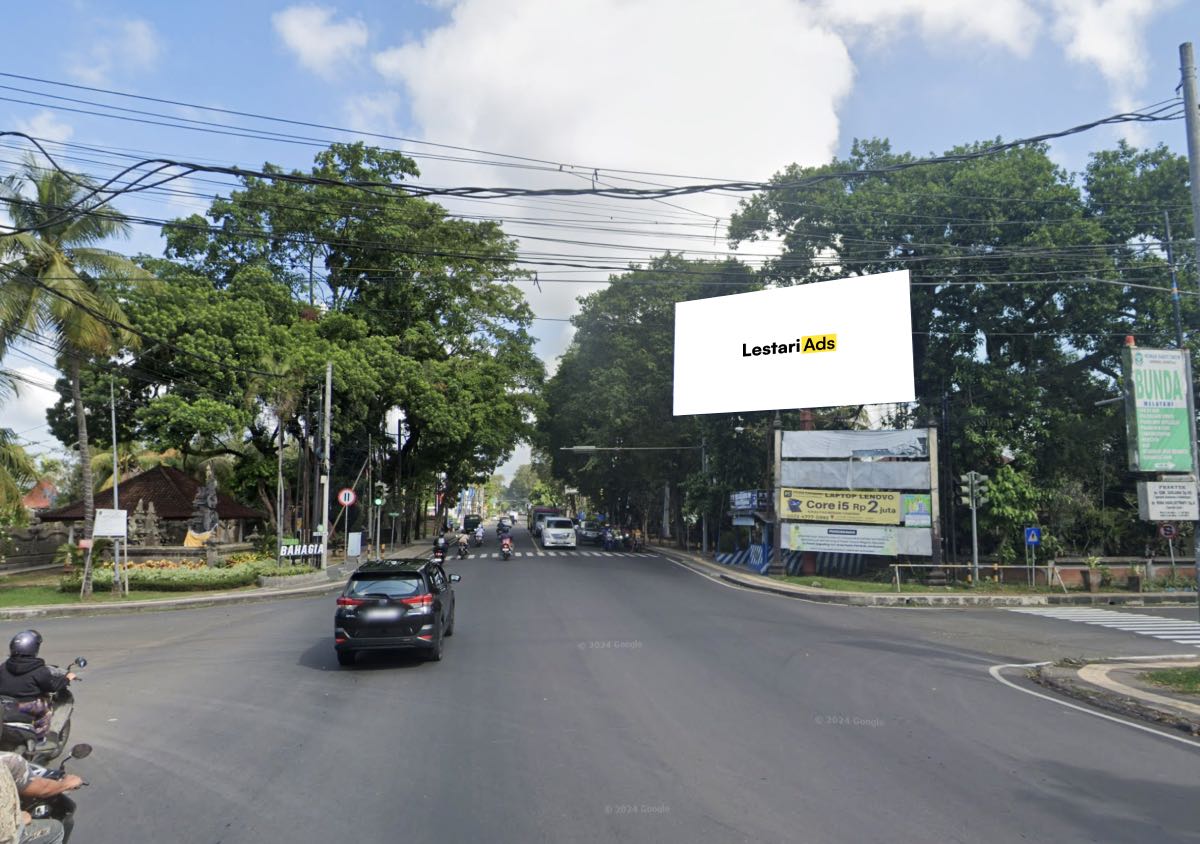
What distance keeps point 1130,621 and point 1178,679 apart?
9.90m

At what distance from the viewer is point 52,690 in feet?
20.5

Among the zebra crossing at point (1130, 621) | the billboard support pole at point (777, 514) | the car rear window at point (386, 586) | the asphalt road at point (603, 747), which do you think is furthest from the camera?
the billboard support pole at point (777, 514)

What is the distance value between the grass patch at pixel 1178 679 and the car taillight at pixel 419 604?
32.6ft

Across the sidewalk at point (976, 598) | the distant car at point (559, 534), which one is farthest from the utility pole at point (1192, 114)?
the distant car at point (559, 534)

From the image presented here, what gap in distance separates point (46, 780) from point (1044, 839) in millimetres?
6048

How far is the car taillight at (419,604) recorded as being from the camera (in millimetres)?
11459

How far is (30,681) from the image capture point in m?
6.20

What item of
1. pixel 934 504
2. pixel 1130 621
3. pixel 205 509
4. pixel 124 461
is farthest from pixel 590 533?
pixel 1130 621

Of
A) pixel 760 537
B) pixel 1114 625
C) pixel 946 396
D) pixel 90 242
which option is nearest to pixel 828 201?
pixel 946 396

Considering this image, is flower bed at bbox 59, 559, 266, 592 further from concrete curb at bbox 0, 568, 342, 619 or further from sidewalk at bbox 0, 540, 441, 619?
concrete curb at bbox 0, 568, 342, 619

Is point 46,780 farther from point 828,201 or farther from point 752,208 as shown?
point 752,208

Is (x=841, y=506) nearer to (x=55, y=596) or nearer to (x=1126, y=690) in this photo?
(x=1126, y=690)

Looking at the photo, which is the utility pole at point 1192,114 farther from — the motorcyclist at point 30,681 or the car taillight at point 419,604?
the motorcyclist at point 30,681

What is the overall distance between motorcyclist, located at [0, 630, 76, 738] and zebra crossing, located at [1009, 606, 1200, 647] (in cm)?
1830
